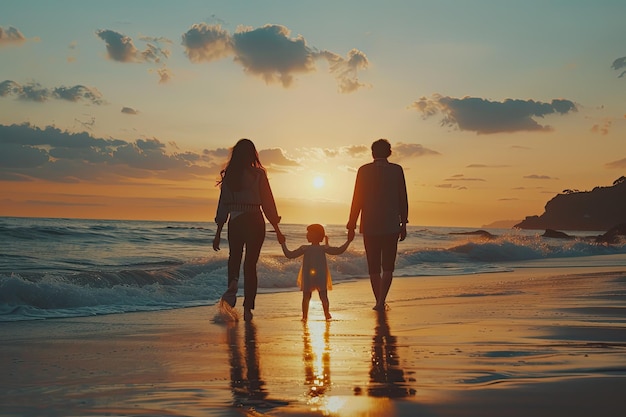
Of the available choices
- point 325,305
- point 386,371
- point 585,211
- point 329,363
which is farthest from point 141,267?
point 585,211

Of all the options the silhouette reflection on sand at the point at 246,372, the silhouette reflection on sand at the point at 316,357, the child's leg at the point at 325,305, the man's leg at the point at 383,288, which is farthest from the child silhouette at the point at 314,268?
the silhouette reflection on sand at the point at 246,372

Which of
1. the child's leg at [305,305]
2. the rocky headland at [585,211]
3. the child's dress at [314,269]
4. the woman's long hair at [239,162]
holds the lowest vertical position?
the child's leg at [305,305]

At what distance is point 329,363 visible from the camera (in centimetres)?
454

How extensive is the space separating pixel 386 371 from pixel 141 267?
47.9 feet

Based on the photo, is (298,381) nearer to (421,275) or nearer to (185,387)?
(185,387)

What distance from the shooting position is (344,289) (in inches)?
492

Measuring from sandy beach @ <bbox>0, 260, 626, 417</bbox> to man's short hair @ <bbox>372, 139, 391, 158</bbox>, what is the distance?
2.02 m

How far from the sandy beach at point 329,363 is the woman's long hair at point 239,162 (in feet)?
5.27

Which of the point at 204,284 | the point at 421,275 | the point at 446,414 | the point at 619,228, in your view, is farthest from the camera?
the point at 619,228

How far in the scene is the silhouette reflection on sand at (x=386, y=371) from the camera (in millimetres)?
3582

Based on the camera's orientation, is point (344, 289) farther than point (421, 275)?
No

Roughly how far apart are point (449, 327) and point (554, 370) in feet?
7.84

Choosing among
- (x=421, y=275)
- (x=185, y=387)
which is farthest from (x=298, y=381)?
(x=421, y=275)

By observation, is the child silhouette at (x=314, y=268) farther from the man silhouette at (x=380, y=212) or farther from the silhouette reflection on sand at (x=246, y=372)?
the silhouette reflection on sand at (x=246, y=372)
